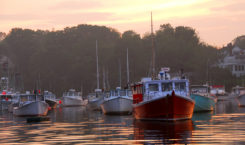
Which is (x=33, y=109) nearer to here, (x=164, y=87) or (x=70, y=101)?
(x=164, y=87)

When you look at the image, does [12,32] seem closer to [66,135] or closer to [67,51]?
[67,51]

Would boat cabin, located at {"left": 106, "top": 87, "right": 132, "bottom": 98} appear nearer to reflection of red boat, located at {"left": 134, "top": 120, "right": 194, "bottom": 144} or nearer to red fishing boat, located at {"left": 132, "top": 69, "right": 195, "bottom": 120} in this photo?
red fishing boat, located at {"left": 132, "top": 69, "right": 195, "bottom": 120}

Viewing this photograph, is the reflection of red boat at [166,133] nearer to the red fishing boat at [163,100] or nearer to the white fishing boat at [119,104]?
the red fishing boat at [163,100]

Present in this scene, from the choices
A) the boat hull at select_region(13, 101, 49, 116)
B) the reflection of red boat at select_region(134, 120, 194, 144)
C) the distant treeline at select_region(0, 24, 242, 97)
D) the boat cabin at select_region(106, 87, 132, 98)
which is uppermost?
the distant treeline at select_region(0, 24, 242, 97)

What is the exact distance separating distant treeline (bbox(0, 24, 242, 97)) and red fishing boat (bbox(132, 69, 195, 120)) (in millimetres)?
85045

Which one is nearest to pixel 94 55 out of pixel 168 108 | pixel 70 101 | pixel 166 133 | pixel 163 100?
pixel 70 101

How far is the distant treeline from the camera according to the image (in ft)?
454

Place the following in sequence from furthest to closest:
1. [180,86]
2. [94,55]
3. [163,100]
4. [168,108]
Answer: [94,55], [180,86], [168,108], [163,100]

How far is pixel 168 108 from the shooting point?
4188cm

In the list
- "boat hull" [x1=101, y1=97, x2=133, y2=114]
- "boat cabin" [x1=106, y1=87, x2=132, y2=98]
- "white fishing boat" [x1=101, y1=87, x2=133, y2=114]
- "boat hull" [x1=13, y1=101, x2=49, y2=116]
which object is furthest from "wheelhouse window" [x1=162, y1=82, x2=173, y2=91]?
"boat hull" [x1=13, y1=101, x2=49, y2=116]

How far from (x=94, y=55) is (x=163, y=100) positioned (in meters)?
109

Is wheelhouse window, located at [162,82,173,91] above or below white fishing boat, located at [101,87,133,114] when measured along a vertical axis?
above

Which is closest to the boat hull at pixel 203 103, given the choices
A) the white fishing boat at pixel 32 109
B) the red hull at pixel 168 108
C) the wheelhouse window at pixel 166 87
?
the wheelhouse window at pixel 166 87

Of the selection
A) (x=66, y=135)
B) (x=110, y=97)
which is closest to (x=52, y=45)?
(x=110, y=97)
